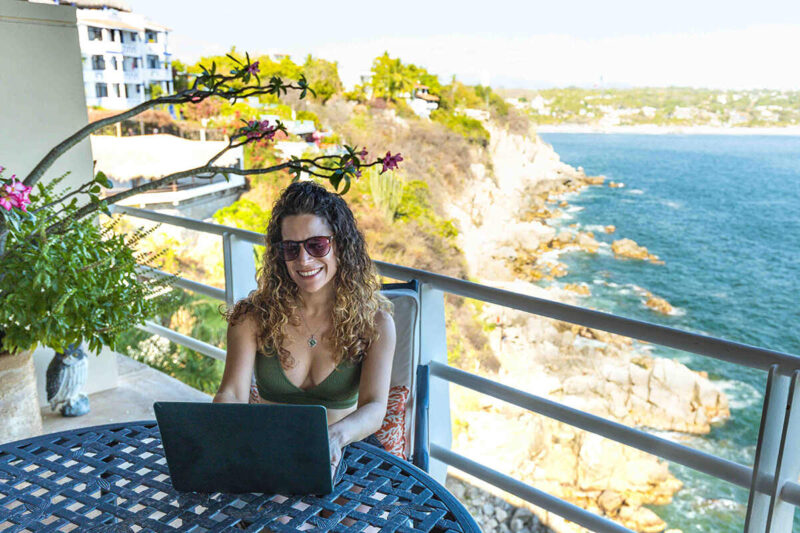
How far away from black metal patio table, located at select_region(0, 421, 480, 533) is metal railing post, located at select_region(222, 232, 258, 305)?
49.2 inches

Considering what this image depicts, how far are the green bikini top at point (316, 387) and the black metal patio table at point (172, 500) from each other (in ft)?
0.63

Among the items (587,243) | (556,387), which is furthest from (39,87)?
(587,243)

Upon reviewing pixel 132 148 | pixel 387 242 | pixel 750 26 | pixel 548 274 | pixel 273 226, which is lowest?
pixel 548 274

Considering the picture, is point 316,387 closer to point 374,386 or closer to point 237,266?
point 374,386

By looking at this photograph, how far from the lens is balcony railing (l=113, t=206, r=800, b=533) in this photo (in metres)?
Result: 1.26

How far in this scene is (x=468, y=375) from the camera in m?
1.79

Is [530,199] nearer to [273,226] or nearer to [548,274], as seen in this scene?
[548,274]

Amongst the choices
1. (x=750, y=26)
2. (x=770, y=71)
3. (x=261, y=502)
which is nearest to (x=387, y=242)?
(x=261, y=502)

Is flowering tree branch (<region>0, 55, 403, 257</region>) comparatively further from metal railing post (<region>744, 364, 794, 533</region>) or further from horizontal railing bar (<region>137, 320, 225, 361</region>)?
metal railing post (<region>744, 364, 794, 533</region>)

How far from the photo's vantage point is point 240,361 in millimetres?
1536

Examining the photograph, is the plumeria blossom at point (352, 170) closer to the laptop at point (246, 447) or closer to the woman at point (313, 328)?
the woman at point (313, 328)

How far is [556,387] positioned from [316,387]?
629 inches

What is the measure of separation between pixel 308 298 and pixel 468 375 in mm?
478

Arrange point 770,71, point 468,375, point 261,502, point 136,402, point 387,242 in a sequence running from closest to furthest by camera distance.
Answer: point 261,502
point 468,375
point 136,402
point 387,242
point 770,71
